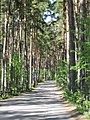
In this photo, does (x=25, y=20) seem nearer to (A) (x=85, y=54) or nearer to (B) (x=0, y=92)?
(B) (x=0, y=92)

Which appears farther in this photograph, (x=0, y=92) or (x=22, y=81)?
(x=22, y=81)

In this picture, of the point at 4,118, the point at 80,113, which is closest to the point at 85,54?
the point at 80,113

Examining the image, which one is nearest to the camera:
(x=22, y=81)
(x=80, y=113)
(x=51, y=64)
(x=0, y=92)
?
(x=80, y=113)

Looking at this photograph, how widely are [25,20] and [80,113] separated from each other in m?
26.6

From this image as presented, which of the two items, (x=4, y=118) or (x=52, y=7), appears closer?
(x=4, y=118)

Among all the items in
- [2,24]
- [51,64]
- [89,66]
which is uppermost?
[2,24]

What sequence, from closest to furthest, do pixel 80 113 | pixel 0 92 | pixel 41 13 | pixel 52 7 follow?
pixel 80 113, pixel 0 92, pixel 52 7, pixel 41 13

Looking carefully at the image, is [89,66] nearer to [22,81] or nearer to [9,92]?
[9,92]

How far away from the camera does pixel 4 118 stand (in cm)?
1493

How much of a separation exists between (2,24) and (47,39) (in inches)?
833

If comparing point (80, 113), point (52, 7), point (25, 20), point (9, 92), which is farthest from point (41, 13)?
point (80, 113)

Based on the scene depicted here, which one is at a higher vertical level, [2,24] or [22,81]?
[2,24]

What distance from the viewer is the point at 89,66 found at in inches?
576

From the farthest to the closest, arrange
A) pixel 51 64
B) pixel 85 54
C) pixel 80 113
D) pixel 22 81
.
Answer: pixel 51 64
pixel 22 81
pixel 80 113
pixel 85 54
